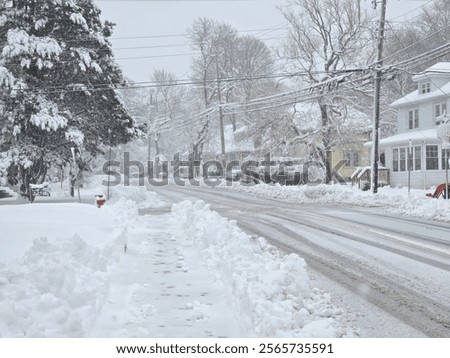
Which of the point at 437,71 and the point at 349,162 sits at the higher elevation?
the point at 437,71

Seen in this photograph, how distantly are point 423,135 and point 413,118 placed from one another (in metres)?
2.88

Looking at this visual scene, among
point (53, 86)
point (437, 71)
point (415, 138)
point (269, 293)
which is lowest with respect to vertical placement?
point (269, 293)

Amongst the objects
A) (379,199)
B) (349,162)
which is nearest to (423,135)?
(379,199)

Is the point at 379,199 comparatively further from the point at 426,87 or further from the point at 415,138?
the point at 426,87

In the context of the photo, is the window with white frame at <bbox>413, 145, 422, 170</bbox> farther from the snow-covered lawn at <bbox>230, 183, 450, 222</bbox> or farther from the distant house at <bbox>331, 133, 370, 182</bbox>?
the distant house at <bbox>331, 133, 370, 182</bbox>

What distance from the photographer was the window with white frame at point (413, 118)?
32097 millimetres

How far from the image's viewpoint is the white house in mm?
29516

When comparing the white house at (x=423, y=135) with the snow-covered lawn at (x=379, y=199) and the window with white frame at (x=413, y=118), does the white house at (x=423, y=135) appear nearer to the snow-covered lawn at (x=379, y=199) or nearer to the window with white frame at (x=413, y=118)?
the window with white frame at (x=413, y=118)

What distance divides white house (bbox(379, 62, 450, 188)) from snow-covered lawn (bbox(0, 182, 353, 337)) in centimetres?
2305

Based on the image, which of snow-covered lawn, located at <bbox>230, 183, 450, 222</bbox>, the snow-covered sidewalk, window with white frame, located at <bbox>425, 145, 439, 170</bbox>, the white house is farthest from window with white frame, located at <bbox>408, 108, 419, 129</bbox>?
the snow-covered sidewalk

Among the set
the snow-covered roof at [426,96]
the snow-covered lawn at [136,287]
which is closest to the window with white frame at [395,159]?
the snow-covered roof at [426,96]

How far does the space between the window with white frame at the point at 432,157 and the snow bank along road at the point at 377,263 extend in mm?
15038

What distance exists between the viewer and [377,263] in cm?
873

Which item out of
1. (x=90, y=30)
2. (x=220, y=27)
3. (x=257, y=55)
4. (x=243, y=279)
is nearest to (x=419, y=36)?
(x=257, y=55)
